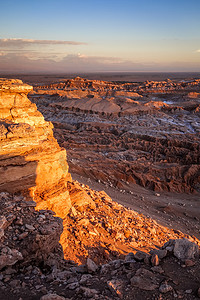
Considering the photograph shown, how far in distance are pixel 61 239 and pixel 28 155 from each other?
1.95m

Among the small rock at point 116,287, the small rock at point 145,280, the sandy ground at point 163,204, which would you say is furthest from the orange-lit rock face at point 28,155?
the sandy ground at point 163,204

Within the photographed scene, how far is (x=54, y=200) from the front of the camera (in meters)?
5.74

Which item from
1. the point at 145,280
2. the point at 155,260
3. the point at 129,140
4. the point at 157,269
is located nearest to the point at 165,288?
the point at 145,280

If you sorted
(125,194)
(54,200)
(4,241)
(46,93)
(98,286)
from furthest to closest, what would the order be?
(46,93)
(125,194)
(54,200)
(4,241)
(98,286)

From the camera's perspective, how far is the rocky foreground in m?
2.88

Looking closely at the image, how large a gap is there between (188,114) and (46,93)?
25.1 m

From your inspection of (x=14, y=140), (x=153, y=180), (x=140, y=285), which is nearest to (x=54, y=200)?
(x=14, y=140)

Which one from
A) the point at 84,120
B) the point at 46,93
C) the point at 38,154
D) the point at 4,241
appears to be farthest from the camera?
the point at 46,93

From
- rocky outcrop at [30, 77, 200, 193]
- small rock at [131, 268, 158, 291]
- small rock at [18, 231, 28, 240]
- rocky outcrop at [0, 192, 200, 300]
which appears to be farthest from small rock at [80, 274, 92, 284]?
rocky outcrop at [30, 77, 200, 193]

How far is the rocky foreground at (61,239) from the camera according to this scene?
288 cm

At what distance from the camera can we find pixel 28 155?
5.21 meters

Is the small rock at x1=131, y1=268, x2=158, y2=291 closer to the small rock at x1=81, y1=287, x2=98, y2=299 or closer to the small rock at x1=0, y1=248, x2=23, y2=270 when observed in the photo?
the small rock at x1=81, y1=287, x2=98, y2=299

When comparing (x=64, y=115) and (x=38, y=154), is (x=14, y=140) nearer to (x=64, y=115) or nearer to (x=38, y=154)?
(x=38, y=154)

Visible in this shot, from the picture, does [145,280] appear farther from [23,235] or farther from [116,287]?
[23,235]
